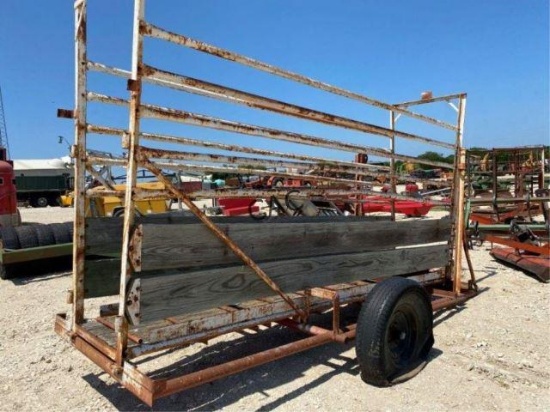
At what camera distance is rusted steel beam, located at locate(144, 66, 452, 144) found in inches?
108

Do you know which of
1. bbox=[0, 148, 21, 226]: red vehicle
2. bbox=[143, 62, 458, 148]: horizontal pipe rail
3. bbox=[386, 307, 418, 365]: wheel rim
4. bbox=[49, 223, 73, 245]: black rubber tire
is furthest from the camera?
bbox=[0, 148, 21, 226]: red vehicle

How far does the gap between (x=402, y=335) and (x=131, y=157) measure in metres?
2.62

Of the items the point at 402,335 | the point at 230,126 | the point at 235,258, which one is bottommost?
the point at 402,335

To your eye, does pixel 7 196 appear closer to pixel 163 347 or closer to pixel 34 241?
pixel 34 241

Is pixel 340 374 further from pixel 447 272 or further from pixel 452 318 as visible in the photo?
pixel 447 272

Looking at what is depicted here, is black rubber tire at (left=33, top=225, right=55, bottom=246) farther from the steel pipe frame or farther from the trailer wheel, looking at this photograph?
the trailer wheel

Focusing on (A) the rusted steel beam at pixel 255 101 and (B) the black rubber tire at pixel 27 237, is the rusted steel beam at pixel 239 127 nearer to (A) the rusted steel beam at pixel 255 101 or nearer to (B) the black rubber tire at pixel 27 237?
(A) the rusted steel beam at pixel 255 101

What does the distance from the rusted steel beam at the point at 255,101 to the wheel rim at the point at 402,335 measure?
167cm

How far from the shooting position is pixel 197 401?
3287 mm

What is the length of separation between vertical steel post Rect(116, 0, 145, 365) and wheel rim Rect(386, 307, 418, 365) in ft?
6.90

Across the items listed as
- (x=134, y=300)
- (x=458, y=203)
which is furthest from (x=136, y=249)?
(x=458, y=203)

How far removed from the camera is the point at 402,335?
3.80 metres

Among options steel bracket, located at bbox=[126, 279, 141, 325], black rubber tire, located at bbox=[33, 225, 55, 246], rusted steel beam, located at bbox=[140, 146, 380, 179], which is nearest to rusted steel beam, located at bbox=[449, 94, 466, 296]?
rusted steel beam, located at bbox=[140, 146, 380, 179]

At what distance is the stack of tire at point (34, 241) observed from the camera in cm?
752
